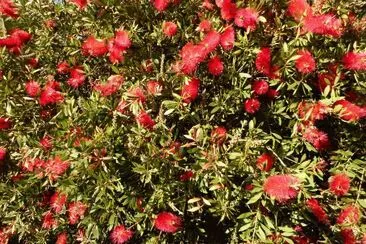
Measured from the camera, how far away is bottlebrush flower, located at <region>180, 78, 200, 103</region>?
3293mm

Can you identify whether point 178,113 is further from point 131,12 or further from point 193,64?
point 131,12

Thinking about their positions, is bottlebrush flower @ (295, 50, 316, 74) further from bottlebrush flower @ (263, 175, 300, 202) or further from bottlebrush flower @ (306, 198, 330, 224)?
bottlebrush flower @ (306, 198, 330, 224)

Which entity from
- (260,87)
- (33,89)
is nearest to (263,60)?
(260,87)

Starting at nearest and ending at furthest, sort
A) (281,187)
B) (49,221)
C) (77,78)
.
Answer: (281,187) → (77,78) → (49,221)

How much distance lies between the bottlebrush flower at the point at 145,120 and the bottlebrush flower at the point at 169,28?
617 mm

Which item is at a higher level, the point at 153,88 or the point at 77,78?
the point at 153,88

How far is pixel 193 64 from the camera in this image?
10.6ft

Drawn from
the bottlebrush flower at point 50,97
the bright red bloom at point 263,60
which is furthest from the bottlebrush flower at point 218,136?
the bottlebrush flower at point 50,97

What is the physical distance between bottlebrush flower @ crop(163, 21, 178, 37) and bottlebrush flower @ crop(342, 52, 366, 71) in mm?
1157

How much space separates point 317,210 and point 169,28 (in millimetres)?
1579

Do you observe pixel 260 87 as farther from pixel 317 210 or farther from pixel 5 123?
pixel 5 123

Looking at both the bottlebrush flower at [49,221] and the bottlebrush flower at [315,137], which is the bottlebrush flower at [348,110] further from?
the bottlebrush flower at [49,221]

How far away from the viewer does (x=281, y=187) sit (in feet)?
9.89

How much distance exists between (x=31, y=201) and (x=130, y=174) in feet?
3.23
